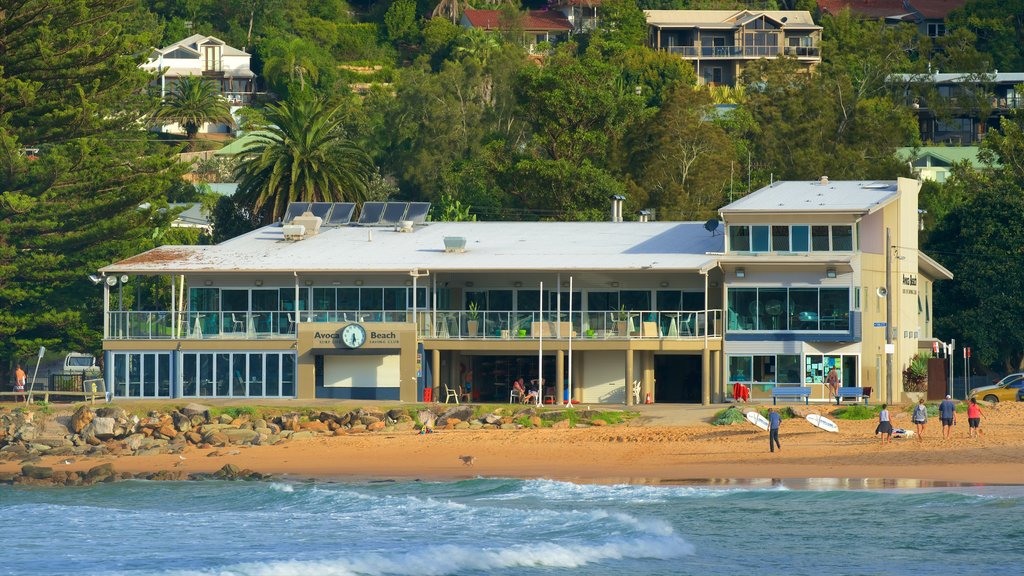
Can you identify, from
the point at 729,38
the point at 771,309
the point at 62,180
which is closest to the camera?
the point at 771,309

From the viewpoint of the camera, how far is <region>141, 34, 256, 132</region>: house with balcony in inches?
5315

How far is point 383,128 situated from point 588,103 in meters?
21.7

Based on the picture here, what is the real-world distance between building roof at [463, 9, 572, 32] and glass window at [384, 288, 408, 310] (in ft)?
263

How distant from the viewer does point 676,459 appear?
44219mm

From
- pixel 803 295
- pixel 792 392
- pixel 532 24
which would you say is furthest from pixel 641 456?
pixel 532 24

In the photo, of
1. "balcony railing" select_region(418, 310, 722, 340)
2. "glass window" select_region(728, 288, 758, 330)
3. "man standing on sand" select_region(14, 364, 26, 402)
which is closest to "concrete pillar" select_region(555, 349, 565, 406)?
"balcony railing" select_region(418, 310, 722, 340)

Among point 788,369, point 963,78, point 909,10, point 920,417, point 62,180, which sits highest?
point 909,10

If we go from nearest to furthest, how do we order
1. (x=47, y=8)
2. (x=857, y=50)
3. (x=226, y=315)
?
1. (x=226, y=315)
2. (x=47, y=8)
3. (x=857, y=50)

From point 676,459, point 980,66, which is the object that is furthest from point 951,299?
point 980,66

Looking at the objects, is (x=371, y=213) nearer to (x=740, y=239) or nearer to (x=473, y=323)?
(x=473, y=323)

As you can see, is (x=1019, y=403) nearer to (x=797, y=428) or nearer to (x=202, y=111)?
(x=797, y=428)

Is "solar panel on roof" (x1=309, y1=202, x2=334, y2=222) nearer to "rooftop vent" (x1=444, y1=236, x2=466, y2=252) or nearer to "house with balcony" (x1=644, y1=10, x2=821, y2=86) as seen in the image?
"rooftop vent" (x1=444, y1=236, x2=466, y2=252)

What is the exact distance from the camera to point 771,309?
5297cm

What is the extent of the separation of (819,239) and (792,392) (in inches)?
203
